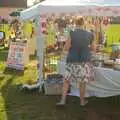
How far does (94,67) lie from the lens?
8688 mm

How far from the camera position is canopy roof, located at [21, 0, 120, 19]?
8570 mm

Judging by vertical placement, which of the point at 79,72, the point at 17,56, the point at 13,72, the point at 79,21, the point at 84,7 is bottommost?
the point at 13,72

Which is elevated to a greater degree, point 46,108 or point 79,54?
point 79,54

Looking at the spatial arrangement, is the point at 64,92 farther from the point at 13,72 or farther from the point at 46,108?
the point at 13,72

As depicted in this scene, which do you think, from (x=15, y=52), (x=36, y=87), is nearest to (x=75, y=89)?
(x=36, y=87)

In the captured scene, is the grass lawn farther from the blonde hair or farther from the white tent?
the white tent

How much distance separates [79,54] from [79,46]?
0.16m

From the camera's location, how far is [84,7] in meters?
8.67

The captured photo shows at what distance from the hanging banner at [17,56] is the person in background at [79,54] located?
216 inches

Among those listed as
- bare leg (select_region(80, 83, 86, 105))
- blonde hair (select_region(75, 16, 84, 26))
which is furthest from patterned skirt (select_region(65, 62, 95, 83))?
blonde hair (select_region(75, 16, 84, 26))

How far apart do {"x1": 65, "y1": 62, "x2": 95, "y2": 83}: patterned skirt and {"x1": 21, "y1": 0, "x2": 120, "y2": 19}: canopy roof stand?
110 cm

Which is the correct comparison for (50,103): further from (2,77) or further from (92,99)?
(2,77)

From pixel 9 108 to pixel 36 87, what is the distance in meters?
1.74

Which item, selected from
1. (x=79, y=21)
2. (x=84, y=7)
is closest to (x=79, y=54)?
(x=79, y=21)
